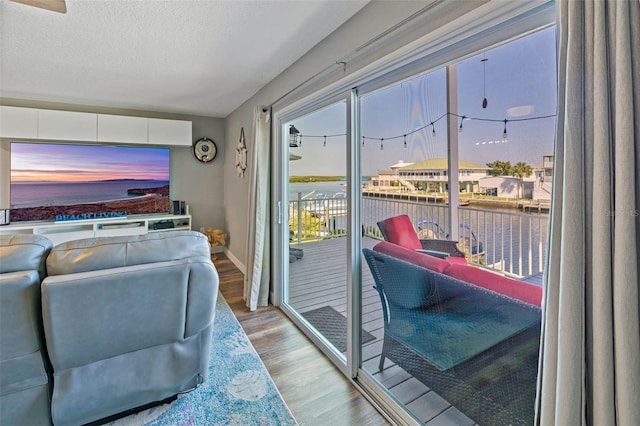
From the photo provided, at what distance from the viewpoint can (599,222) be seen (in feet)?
2.48

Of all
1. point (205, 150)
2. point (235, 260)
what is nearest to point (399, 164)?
point (235, 260)

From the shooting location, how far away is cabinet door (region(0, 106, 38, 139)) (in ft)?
11.5

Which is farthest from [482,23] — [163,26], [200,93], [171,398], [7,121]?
[7,121]

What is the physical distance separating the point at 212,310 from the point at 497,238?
152cm

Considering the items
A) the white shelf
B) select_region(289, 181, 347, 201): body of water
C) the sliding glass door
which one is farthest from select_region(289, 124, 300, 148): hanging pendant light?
the white shelf

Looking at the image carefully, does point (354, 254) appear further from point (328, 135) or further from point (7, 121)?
point (7, 121)

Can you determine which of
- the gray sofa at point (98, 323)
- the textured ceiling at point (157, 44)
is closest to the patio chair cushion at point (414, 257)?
the gray sofa at point (98, 323)

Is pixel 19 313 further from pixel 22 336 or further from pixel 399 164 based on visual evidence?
pixel 399 164

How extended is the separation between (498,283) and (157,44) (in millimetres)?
2823

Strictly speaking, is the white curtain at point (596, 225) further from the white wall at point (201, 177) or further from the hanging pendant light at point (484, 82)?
the white wall at point (201, 177)

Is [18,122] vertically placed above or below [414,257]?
above

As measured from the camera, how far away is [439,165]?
4.68 ft

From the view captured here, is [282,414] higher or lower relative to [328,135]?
lower

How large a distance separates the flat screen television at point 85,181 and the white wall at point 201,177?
207 mm
